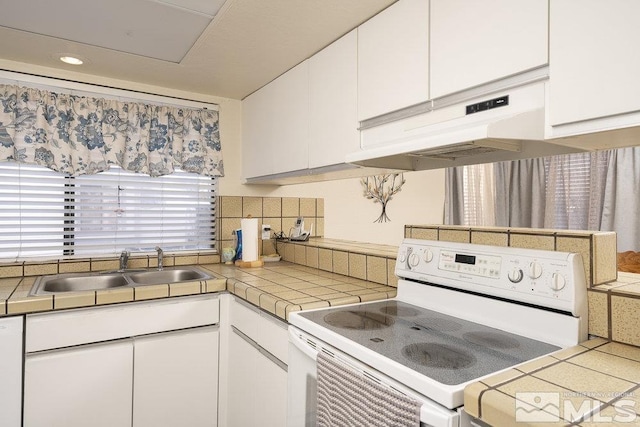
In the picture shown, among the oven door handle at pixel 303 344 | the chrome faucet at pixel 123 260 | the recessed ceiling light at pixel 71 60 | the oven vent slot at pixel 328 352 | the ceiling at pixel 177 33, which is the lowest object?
the oven door handle at pixel 303 344

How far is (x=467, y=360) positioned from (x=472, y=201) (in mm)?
3277

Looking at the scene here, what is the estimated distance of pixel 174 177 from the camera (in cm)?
260

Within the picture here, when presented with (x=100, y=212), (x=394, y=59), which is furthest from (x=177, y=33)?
(x=100, y=212)

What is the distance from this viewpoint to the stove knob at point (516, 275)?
3.86 ft

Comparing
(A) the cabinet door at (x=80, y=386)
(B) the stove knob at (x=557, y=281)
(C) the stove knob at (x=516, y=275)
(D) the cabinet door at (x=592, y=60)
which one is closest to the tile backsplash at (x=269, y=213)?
(A) the cabinet door at (x=80, y=386)

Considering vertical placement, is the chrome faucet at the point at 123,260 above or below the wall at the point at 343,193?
below

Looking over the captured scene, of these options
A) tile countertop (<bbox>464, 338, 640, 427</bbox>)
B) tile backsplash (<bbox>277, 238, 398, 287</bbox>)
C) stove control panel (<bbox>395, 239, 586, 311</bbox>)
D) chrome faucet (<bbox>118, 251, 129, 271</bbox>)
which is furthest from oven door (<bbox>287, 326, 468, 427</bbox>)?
chrome faucet (<bbox>118, 251, 129, 271</bbox>)

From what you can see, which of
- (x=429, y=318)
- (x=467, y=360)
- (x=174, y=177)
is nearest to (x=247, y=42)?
(x=174, y=177)

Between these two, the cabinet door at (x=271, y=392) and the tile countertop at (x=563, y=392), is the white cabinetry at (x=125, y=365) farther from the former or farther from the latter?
the tile countertop at (x=563, y=392)

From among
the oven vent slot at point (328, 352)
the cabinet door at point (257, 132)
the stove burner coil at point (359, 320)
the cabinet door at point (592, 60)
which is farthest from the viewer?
the cabinet door at point (257, 132)

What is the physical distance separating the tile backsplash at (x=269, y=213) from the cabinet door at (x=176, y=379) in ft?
2.92

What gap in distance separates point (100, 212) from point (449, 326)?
215cm

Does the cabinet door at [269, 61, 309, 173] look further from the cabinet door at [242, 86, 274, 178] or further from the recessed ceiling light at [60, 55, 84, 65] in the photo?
the recessed ceiling light at [60, 55, 84, 65]

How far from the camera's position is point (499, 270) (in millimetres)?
1241
